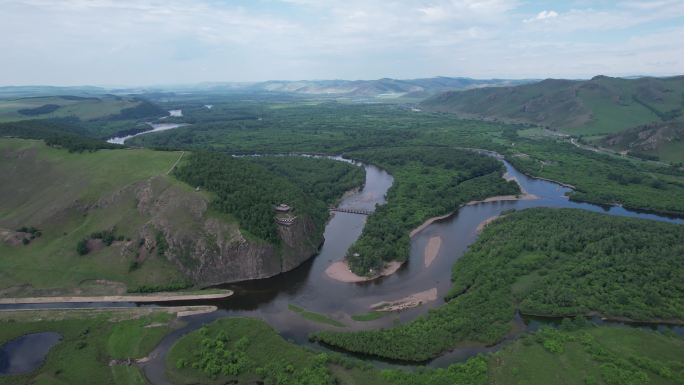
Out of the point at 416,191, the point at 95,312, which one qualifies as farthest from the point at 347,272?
the point at 416,191

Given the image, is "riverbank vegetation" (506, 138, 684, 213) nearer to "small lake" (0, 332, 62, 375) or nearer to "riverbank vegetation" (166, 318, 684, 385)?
"riverbank vegetation" (166, 318, 684, 385)

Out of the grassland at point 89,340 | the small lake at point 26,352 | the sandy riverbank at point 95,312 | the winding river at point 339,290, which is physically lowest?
the small lake at point 26,352

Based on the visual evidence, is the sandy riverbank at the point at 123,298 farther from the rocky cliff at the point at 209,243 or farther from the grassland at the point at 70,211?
the rocky cliff at the point at 209,243

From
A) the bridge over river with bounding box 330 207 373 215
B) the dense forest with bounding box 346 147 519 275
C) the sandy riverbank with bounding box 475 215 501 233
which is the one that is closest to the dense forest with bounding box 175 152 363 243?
the bridge over river with bounding box 330 207 373 215

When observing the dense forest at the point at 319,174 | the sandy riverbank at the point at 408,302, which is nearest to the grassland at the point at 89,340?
the sandy riverbank at the point at 408,302

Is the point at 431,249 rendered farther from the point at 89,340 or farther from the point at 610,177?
the point at 610,177

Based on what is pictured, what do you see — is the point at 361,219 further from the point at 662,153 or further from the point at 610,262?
the point at 662,153
